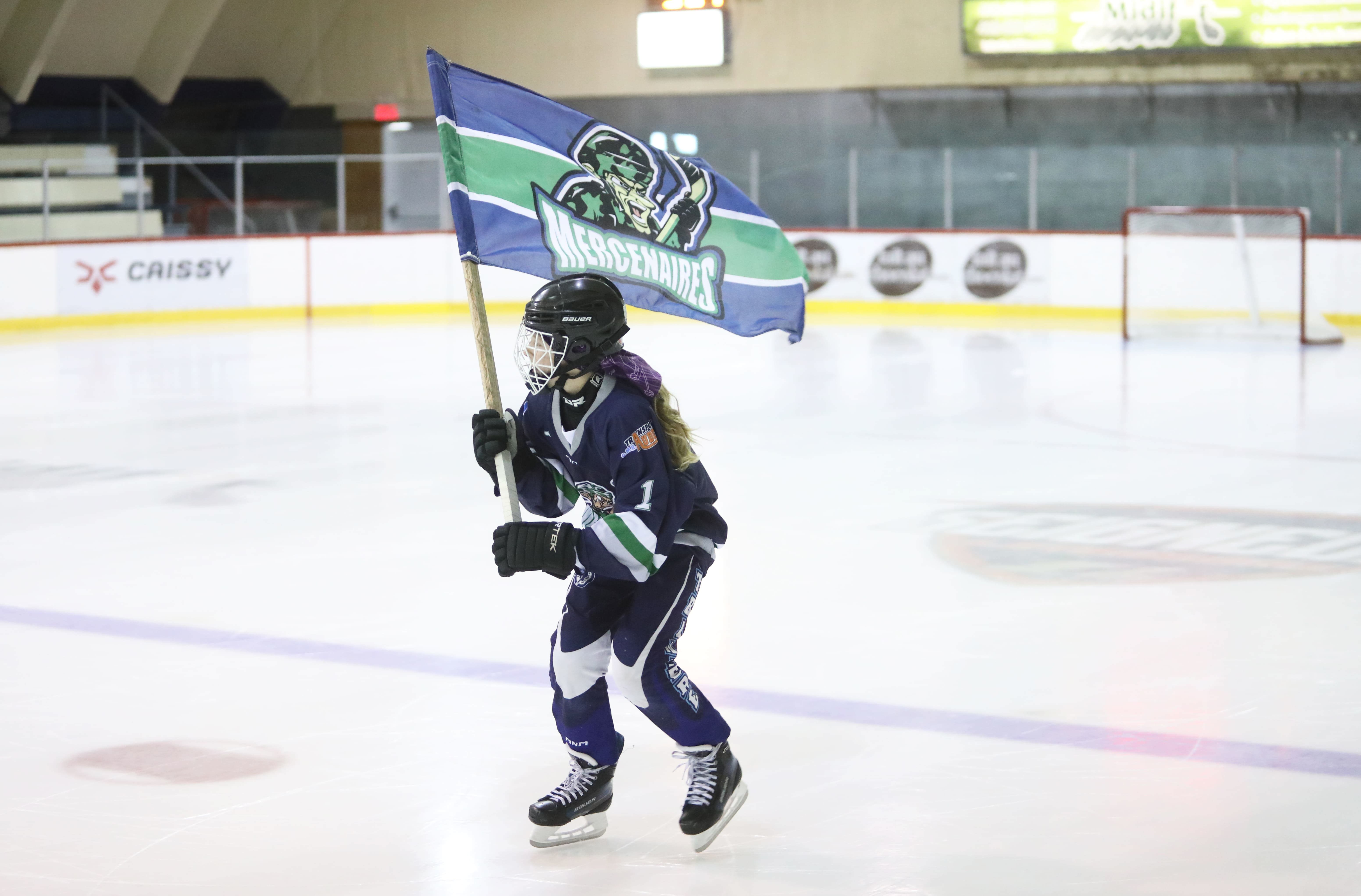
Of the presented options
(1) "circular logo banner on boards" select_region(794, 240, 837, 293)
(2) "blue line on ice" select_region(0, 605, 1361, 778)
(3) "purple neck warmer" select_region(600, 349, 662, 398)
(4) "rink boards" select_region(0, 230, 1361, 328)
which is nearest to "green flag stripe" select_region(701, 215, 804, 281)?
(3) "purple neck warmer" select_region(600, 349, 662, 398)

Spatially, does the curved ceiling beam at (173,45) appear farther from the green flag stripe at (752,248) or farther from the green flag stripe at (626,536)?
the green flag stripe at (626,536)

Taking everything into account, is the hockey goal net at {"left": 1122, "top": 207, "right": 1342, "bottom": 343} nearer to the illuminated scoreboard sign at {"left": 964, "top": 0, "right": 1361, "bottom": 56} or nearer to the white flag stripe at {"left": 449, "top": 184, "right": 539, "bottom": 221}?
the illuminated scoreboard sign at {"left": 964, "top": 0, "right": 1361, "bottom": 56}

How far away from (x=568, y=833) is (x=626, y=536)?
0.77m

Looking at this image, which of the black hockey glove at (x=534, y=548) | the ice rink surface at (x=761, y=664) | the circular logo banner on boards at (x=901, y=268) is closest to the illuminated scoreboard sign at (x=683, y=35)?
the circular logo banner on boards at (x=901, y=268)

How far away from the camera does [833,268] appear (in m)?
20.8

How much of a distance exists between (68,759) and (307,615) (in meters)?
1.69

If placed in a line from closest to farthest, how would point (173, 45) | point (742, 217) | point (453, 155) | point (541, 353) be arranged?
point (541, 353) → point (453, 155) → point (742, 217) → point (173, 45)

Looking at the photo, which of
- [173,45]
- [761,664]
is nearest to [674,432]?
[761,664]

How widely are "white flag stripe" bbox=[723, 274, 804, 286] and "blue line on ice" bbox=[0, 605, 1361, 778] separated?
1.32 m

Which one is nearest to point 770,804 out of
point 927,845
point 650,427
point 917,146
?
point 927,845

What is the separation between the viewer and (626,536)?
3.52 metres

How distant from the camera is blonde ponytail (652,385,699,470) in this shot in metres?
3.67

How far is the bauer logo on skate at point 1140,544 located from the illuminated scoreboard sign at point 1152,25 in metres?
13.6

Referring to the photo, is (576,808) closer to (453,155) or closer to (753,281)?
(753,281)
